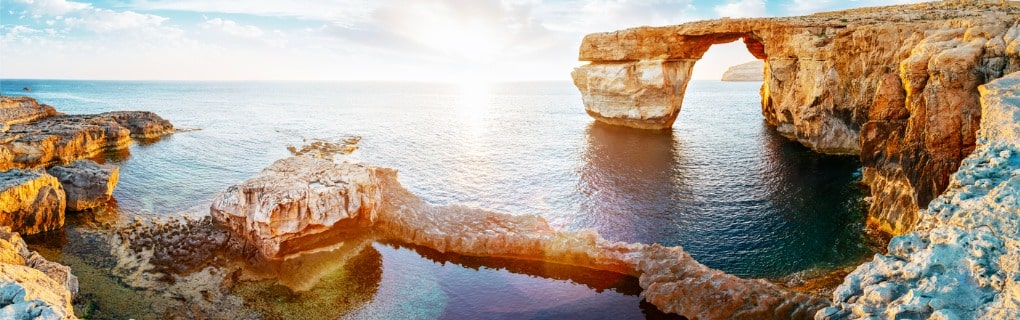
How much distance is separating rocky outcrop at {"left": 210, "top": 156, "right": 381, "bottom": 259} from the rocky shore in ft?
19.8

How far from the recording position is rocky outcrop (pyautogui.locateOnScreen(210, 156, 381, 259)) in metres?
21.6

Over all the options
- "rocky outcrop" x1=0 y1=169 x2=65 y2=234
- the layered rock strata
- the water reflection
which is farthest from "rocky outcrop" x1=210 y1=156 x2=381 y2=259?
the water reflection

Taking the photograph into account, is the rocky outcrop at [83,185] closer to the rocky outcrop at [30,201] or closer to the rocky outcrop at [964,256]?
the rocky outcrop at [30,201]

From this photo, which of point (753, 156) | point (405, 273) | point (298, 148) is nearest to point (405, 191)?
point (405, 273)

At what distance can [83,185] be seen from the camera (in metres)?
28.7

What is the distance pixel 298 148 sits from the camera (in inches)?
1994

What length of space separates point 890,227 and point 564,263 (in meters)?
15.4

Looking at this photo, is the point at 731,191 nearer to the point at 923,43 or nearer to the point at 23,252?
the point at 923,43

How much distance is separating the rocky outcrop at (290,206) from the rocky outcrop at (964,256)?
62.8 ft

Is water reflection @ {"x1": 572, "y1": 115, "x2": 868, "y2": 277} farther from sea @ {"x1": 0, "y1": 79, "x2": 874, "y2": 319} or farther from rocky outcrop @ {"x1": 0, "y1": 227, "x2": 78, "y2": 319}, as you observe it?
rocky outcrop @ {"x1": 0, "y1": 227, "x2": 78, "y2": 319}

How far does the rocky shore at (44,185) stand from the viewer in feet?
37.4

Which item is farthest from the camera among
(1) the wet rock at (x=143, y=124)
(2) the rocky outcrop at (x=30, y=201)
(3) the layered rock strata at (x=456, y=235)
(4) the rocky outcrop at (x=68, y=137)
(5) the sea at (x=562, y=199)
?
(1) the wet rock at (x=143, y=124)

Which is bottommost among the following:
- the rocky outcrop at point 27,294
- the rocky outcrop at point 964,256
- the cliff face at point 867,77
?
the rocky outcrop at point 27,294

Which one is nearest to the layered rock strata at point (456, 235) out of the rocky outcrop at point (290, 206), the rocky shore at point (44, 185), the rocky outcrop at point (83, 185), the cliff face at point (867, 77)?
the rocky outcrop at point (290, 206)
